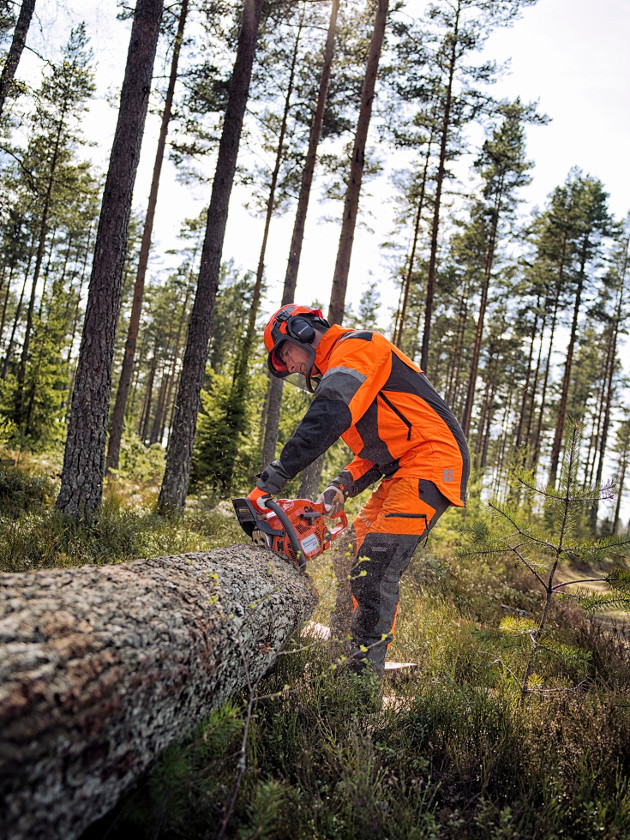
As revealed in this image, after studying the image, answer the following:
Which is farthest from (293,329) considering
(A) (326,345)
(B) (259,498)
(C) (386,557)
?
(C) (386,557)

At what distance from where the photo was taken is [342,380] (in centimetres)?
321

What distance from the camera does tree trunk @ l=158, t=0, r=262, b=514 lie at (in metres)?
8.04

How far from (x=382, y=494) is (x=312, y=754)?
1732mm

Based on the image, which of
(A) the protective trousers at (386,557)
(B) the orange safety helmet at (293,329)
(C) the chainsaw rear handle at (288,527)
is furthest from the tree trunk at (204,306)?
(A) the protective trousers at (386,557)

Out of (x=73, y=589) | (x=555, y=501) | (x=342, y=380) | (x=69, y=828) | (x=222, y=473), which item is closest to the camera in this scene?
(x=69, y=828)

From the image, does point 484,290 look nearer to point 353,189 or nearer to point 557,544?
point 353,189

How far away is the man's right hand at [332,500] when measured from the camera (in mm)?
3627

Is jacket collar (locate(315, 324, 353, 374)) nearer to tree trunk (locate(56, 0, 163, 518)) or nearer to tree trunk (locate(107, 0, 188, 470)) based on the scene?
tree trunk (locate(56, 0, 163, 518))

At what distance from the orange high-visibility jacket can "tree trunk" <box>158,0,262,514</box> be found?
15.7ft

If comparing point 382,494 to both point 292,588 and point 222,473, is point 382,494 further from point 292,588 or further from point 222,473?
point 222,473

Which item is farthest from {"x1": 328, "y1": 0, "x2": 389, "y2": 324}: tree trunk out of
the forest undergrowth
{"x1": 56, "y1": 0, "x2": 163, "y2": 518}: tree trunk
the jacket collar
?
the forest undergrowth

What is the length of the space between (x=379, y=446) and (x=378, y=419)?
0.69ft

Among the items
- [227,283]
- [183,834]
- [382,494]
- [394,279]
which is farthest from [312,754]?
[227,283]

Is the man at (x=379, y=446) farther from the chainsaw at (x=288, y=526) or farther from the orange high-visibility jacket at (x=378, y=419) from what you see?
the chainsaw at (x=288, y=526)
